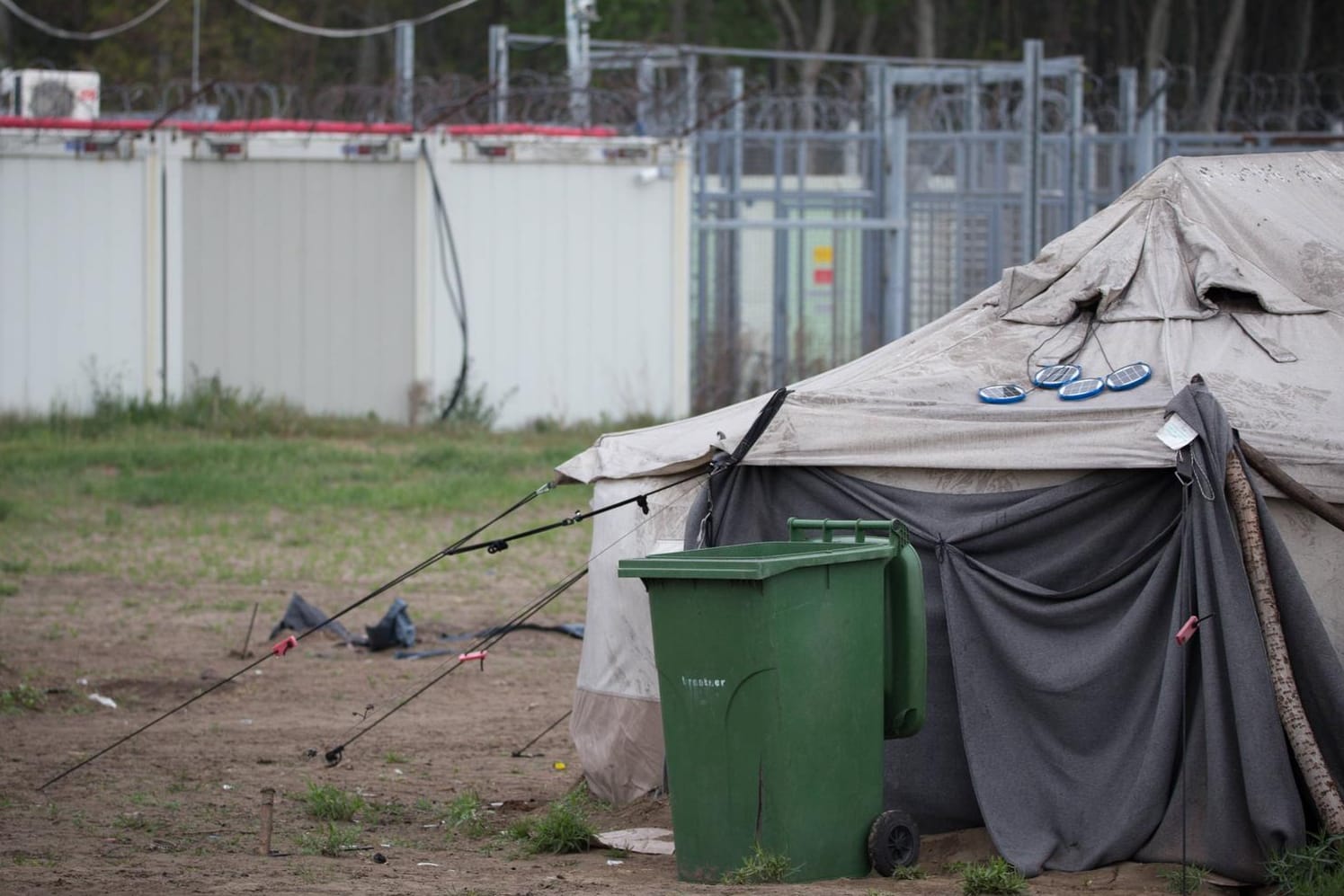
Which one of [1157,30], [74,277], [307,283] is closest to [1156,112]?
[307,283]

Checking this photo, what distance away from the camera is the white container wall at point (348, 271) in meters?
18.5

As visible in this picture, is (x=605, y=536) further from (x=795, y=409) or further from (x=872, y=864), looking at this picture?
(x=872, y=864)

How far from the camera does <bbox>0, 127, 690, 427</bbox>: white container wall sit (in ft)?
60.6

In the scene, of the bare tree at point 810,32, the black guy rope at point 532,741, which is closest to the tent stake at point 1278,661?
the black guy rope at point 532,741

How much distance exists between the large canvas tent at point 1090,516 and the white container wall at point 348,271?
1162cm

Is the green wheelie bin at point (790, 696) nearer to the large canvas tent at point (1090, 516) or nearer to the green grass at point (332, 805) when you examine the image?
the large canvas tent at point (1090, 516)

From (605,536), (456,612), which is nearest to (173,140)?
(456,612)

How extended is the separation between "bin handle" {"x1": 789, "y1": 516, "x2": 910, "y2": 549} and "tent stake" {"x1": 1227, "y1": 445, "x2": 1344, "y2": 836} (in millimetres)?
1084

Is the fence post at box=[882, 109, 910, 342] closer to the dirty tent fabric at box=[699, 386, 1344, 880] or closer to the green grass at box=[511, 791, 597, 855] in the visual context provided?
the dirty tent fabric at box=[699, 386, 1344, 880]

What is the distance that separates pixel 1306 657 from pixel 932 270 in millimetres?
16066

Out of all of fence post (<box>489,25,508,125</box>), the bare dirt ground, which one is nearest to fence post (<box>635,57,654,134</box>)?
fence post (<box>489,25,508,125</box>)

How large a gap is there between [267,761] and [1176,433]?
4450 millimetres

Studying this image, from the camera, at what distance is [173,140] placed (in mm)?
18469

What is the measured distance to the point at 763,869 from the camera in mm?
5676
